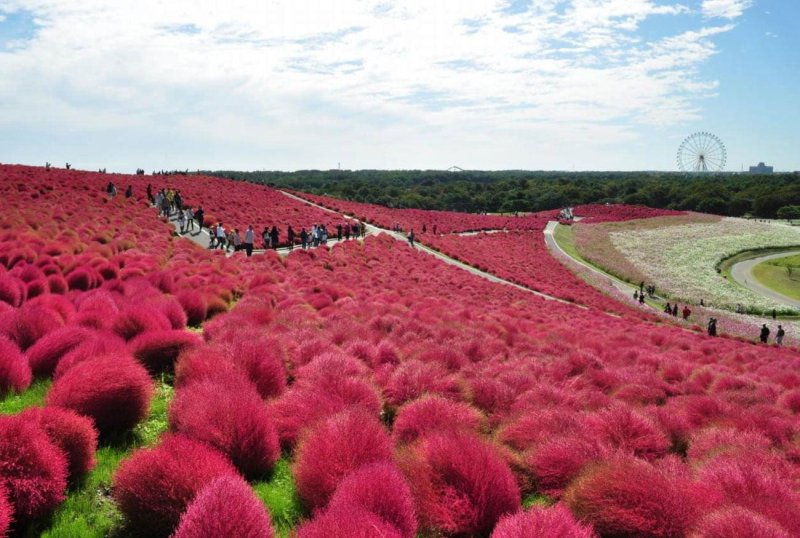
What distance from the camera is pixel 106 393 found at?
15.3 feet

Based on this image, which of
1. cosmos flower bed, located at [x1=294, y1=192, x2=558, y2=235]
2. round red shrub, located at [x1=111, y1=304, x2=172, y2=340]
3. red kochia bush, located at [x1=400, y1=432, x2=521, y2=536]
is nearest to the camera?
red kochia bush, located at [x1=400, y1=432, x2=521, y2=536]

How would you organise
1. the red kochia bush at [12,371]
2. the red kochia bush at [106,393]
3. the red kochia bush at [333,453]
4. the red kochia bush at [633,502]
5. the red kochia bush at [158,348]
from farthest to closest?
the red kochia bush at [158,348] < the red kochia bush at [12,371] < the red kochia bush at [106,393] < the red kochia bush at [333,453] < the red kochia bush at [633,502]

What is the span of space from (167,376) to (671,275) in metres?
59.4

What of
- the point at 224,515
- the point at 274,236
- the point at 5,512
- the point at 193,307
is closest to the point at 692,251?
the point at 274,236

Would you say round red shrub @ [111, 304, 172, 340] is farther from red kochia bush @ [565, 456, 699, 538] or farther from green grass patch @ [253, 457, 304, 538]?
red kochia bush @ [565, 456, 699, 538]

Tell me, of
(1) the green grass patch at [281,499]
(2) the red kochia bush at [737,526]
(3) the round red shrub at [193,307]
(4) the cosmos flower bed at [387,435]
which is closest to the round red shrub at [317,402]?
(4) the cosmos flower bed at [387,435]

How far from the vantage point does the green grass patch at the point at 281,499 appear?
3.75 metres

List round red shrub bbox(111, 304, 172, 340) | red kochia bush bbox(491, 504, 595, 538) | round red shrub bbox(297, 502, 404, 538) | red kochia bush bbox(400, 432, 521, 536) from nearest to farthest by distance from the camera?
round red shrub bbox(297, 502, 404, 538) < red kochia bush bbox(491, 504, 595, 538) < red kochia bush bbox(400, 432, 521, 536) < round red shrub bbox(111, 304, 172, 340)

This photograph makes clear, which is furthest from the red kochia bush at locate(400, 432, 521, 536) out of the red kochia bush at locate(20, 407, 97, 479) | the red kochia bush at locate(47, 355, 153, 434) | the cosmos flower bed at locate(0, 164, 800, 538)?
the red kochia bush at locate(47, 355, 153, 434)

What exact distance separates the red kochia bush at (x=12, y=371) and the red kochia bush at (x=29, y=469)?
200 cm

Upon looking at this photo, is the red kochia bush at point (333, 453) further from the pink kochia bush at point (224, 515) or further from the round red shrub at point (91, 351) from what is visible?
the round red shrub at point (91, 351)

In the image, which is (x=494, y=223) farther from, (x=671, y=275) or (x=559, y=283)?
(x=559, y=283)

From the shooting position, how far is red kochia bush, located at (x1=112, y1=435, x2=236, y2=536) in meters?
3.38

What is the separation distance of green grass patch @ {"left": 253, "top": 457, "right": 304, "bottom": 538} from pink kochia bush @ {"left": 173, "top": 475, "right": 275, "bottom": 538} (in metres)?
0.64
